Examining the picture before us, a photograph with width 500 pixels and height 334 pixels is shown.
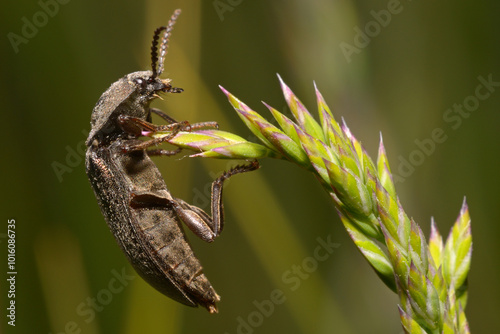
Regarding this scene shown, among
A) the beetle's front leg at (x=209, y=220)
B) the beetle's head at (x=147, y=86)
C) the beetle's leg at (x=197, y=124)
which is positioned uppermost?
the beetle's head at (x=147, y=86)

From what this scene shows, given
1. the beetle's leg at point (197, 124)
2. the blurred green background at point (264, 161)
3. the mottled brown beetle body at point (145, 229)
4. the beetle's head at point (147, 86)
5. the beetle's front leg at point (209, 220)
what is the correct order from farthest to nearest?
1. the blurred green background at point (264, 161)
2. the beetle's head at point (147, 86)
3. the beetle's front leg at point (209, 220)
4. the mottled brown beetle body at point (145, 229)
5. the beetle's leg at point (197, 124)

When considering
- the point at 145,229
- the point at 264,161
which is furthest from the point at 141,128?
the point at 264,161

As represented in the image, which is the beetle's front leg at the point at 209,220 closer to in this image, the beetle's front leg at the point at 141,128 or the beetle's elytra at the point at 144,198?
the beetle's elytra at the point at 144,198

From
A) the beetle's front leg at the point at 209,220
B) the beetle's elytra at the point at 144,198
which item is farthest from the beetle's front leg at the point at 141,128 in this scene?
the beetle's front leg at the point at 209,220

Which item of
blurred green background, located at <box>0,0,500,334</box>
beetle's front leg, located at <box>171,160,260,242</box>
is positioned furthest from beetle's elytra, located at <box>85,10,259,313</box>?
blurred green background, located at <box>0,0,500,334</box>

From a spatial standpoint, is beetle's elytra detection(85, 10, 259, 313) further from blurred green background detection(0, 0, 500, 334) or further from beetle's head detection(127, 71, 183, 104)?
blurred green background detection(0, 0, 500, 334)

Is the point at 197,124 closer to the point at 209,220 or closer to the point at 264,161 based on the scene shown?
the point at 209,220
